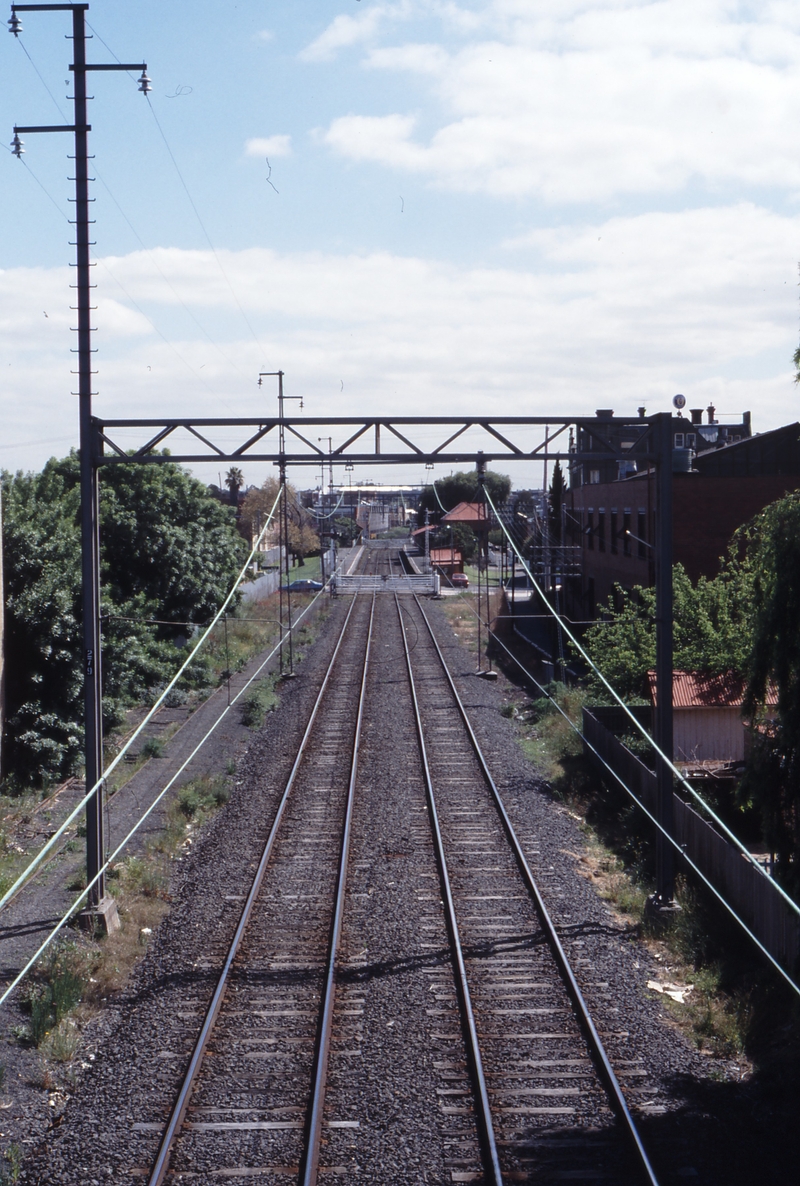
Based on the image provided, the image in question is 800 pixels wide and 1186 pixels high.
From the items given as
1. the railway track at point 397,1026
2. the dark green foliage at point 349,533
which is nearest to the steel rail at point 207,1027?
the railway track at point 397,1026

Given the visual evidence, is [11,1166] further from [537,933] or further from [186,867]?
[186,867]

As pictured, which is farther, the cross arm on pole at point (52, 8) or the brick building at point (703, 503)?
the brick building at point (703, 503)

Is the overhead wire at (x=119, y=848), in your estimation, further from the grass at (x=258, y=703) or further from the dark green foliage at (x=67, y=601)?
the dark green foliage at (x=67, y=601)

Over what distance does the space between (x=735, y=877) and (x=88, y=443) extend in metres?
9.11

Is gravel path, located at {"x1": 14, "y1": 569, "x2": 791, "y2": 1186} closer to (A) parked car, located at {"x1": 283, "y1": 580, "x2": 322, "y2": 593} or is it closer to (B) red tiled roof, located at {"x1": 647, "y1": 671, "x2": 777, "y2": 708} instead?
(B) red tiled roof, located at {"x1": 647, "y1": 671, "x2": 777, "y2": 708}

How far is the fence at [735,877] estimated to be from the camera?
33.7ft

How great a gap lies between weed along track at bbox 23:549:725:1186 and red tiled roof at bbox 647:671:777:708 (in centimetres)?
463

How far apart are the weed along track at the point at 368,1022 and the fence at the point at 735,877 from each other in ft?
5.47

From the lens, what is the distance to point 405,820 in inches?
614

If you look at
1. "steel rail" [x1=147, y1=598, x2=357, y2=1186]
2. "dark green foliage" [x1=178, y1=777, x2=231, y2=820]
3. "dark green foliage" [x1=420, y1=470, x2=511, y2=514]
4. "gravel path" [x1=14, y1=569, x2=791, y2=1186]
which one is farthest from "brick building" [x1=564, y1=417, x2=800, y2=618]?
"dark green foliage" [x1=420, y1=470, x2=511, y2=514]

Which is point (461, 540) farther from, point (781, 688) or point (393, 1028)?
point (393, 1028)

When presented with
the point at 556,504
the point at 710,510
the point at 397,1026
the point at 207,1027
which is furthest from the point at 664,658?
the point at 556,504

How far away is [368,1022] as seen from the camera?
9.05 metres

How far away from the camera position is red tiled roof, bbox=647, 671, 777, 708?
19.7 m
